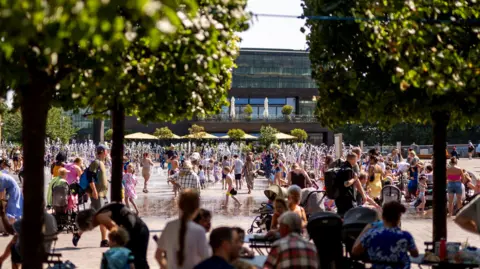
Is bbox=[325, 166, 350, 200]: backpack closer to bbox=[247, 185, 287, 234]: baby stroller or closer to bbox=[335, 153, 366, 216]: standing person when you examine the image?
bbox=[335, 153, 366, 216]: standing person

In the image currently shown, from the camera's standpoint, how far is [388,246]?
7.21 metres

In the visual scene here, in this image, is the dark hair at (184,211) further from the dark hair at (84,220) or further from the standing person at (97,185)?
the standing person at (97,185)

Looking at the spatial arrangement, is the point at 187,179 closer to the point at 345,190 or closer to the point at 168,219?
the point at 168,219

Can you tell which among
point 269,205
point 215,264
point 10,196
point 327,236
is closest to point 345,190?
point 269,205

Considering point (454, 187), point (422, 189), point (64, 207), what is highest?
point (454, 187)

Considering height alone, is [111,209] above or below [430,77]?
below

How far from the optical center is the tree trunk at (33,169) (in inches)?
276

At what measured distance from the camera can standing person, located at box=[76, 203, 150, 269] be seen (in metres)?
8.34

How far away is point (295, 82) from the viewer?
3821 inches

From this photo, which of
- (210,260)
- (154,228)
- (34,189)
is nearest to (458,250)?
(210,260)

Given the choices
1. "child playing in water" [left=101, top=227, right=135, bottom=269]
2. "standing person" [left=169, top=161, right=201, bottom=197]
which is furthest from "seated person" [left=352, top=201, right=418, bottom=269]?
"standing person" [left=169, top=161, right=201, bottom=197]

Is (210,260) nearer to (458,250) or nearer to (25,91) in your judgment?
(25,91)

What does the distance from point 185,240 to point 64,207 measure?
9140 mm

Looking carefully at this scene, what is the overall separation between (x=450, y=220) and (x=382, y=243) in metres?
11.4
